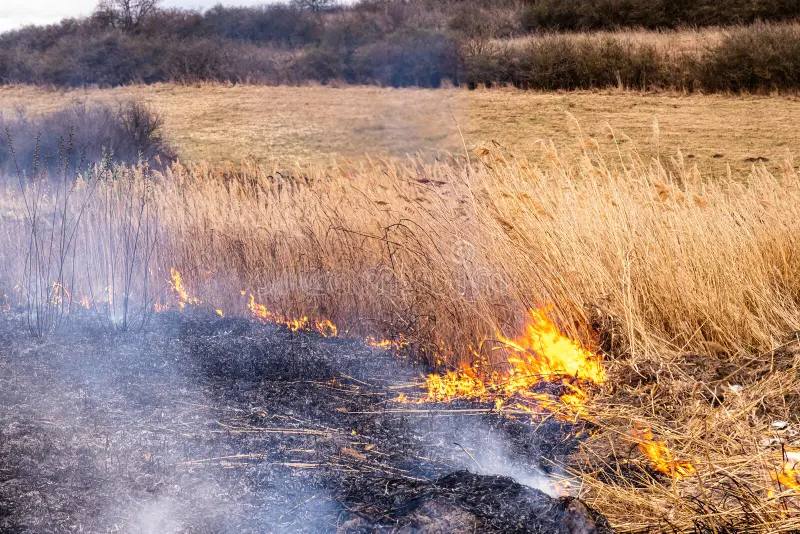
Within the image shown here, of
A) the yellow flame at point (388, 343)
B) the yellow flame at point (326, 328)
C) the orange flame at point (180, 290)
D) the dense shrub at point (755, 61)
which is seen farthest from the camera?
the dense shrub at point (755, 61)

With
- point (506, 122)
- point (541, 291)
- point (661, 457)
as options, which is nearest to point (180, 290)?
point (541, 291)

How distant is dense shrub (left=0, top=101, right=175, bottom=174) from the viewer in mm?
12766

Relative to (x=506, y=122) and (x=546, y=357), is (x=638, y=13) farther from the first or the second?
(x=546, y=357)

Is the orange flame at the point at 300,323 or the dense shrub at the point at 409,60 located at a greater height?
the dense shrub at the point at 409,60

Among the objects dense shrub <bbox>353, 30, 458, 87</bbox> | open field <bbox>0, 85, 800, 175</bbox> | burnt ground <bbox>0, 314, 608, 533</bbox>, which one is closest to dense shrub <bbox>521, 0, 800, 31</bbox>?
open field <bbox>0, 85, 800, 175</bbox>

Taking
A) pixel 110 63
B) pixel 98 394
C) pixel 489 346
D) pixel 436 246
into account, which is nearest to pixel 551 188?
pixel 436 246

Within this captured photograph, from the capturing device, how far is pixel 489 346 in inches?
174

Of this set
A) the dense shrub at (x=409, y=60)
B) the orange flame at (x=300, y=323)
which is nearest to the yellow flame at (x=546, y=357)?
the orange flame at (x=300, y=323)

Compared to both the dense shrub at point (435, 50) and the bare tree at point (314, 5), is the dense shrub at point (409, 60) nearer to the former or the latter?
the dense shrub at point (435, 50)

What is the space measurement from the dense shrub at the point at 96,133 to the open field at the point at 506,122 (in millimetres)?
707

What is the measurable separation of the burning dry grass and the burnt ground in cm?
37

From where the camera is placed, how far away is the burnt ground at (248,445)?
260cm

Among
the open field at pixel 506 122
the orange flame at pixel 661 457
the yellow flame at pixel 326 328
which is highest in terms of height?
the orange flame at pixel 661 457

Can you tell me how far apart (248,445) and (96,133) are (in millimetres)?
11247
